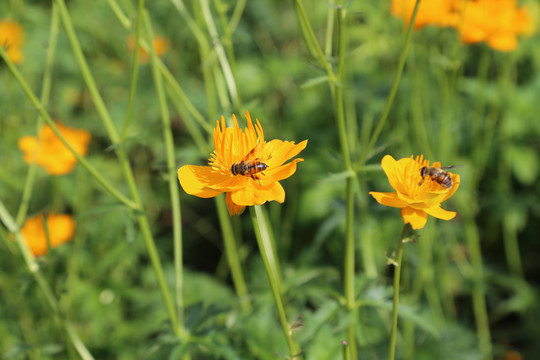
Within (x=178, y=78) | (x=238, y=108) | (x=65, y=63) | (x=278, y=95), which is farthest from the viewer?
(x=65, y=63)

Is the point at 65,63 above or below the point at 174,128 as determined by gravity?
above

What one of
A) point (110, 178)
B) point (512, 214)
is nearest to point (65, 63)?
point (110, 178)

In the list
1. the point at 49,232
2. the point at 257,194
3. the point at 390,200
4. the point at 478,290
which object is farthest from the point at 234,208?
the point at 478,290

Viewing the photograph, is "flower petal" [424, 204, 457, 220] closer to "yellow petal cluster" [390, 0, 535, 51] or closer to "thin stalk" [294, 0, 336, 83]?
"thin stalk" [294, 0, 336, 83]

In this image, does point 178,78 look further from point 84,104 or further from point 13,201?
point 13,201

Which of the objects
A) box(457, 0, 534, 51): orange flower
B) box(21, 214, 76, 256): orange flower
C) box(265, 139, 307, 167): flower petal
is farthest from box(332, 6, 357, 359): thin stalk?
box(21, 214, 76, 256): orange flower

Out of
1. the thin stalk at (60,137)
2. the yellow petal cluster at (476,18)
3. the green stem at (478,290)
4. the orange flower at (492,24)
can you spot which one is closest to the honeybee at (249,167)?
the thin stalk at (60,137)
